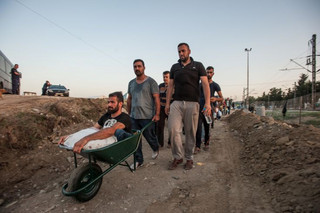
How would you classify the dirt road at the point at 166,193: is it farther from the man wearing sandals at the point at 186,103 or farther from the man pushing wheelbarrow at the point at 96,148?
the man wearing sandals at the point at 186,103

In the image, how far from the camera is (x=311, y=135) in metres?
3.63

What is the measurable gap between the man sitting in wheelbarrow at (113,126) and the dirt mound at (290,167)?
2.12 metres

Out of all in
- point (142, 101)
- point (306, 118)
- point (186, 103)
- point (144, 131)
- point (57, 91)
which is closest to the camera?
point (186, 103)

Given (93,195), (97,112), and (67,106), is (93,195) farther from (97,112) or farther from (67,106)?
(97,112)

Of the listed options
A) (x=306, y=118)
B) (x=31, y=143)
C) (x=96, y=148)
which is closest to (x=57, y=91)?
(x=31, y=143)

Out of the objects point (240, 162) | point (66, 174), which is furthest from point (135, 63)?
point (240, 162)

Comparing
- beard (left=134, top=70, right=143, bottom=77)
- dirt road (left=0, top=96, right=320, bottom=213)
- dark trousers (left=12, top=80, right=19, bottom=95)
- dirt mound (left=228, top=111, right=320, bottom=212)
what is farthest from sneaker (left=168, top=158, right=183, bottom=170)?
dark trousers (left=12, top=80, right=19, bottom=95)

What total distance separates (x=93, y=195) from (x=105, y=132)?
0.89m

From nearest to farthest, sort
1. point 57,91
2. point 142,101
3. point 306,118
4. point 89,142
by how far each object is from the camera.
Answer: point 89,142 → point 142,101 → point 306,118 → point 57,91

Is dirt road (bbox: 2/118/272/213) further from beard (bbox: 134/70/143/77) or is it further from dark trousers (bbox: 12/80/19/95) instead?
dark trousers (bbox: 12/80/19/95)

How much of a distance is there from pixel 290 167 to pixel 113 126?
2.70 m

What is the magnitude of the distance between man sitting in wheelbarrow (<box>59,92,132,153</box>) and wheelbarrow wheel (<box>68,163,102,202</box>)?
1.15 feet

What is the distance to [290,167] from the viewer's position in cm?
279

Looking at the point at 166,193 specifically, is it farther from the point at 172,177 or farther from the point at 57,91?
the point at 57,91
